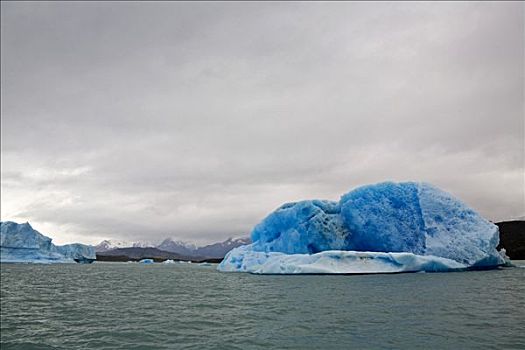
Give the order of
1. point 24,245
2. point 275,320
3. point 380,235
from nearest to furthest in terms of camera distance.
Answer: point 275,320, point 380,235, point 24,245

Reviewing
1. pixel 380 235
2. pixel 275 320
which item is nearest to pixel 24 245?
pixel 380 235

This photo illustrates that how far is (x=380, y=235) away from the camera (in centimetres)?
3069

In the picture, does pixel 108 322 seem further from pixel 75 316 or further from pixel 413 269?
pixel 413 269

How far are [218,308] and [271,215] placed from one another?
2113 centimetres

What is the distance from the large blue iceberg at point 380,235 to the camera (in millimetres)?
26844

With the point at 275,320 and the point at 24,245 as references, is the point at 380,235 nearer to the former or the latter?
the point at 275,320

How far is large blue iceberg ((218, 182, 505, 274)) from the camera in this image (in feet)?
88.1

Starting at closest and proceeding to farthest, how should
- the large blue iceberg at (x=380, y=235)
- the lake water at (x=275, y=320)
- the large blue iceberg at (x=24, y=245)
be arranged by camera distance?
the lake water at (x=275, y=320), the large blue iceberg at (x=380, y=235), the large blue iceberg at (x=24, y=245)

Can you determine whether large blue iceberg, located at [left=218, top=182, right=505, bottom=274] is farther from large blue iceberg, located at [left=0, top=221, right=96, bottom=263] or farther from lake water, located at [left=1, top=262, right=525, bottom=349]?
large blue iceberg, located at [left=0, top=221, right=96, bottom=263]

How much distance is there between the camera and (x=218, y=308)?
43.0 ft

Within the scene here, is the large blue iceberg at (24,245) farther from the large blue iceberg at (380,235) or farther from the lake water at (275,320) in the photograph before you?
the lake water at (275,320)

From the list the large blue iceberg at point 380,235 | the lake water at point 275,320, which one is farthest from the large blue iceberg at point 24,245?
the lake water at point 275,320

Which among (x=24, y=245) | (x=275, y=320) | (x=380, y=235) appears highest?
(x=24, y=245)

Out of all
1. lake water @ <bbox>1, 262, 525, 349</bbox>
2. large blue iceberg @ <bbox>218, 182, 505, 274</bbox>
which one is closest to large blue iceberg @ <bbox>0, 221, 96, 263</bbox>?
large blue iceberg @ <bbox>218, 182, 505, 274</bbox>
